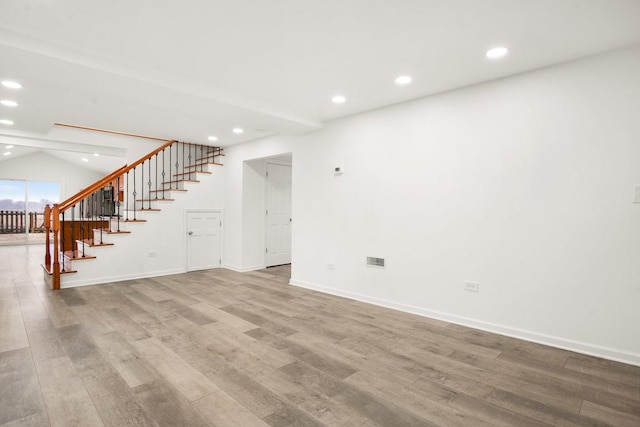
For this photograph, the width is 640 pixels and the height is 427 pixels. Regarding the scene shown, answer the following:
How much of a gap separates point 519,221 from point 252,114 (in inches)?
133

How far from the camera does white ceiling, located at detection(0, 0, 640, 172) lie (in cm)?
228

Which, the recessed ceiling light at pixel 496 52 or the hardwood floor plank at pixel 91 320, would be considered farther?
the hardwood floor plank at pixel 91 320

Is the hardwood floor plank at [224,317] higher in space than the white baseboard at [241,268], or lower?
lower

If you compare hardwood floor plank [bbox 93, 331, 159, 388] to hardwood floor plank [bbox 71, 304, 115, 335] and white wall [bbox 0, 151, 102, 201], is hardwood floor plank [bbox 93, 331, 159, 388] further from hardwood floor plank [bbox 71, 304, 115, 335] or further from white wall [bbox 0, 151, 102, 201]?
white wall [bbox 0, 151, 102, 201]

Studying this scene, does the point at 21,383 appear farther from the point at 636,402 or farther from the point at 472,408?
the point at 636,402

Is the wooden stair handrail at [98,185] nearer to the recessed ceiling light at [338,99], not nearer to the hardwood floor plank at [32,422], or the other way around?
the recessed ceiling light at [338,99]

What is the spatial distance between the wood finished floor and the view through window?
10.0m

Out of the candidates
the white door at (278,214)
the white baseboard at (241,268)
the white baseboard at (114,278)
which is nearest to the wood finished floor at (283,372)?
the white baseboard at (114,278)

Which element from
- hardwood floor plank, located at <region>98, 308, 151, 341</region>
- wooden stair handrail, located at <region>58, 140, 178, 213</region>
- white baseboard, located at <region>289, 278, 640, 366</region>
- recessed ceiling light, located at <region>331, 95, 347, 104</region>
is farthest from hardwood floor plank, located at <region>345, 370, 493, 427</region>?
wooden stair handrail, located at <region>58, 140, 178, 213</region>

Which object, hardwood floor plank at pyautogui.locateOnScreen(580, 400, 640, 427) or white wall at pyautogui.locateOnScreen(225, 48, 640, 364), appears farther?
white wall at pyautogui.locateOnScreen(225, 48, 640, 364)

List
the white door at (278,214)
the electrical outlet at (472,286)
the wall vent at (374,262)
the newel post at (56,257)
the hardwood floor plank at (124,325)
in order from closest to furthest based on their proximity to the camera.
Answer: the hardwood floor plank at (124,325) → the electrical outlet at (472,286) → the wall vent at (374,262) → the newel post at (56,257) → the white door at (278,214)

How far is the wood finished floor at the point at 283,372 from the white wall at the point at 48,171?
10010mm

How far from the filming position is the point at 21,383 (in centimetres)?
234

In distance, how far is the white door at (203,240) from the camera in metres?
6.58
